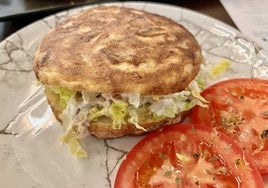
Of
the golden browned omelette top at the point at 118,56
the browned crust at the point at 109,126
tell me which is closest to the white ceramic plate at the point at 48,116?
the browned crust at the point at 109,126

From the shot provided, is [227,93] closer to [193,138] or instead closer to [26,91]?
[193,138]

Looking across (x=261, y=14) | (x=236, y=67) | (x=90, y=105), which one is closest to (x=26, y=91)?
(x=90, y=105)

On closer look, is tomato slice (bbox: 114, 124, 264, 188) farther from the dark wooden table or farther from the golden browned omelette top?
the dark wooden table

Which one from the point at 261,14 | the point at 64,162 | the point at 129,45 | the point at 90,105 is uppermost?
the point at 129,45

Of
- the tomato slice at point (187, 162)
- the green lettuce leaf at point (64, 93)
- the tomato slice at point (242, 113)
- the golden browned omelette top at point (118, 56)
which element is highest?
the golden browned omelette top at point (118, 56)

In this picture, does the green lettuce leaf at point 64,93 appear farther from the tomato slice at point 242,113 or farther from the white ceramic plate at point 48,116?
the tomato slice at point 242,113

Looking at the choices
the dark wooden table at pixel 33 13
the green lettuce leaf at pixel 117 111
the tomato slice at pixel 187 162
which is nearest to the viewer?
the tomato slice at pixel 187 162

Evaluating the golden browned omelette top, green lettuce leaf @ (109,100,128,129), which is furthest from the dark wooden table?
green lettuce leaf @ (109,100,128,129)
